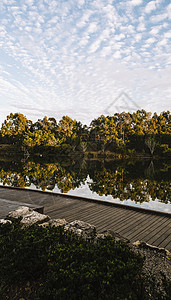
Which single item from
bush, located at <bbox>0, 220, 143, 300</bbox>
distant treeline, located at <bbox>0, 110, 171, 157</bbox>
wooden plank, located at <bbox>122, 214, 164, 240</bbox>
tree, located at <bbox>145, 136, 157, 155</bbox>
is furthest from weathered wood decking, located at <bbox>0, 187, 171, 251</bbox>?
tree, located at <bbox>145, 136, 157, 155</bbox>

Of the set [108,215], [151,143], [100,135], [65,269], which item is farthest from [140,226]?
[100,135]

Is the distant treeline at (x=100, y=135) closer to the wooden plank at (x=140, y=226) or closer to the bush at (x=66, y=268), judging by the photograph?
the wooden plank at (x=140, y=226)

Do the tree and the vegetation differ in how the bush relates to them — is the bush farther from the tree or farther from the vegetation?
the tree

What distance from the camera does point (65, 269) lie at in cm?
183

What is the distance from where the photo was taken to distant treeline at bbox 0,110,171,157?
34781 mm

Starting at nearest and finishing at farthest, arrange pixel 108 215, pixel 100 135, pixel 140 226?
pixel 140 226, pixel 108 215, pixel 100 135

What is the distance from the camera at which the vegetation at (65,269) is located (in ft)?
5.27

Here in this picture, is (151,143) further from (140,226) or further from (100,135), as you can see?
(140,226)

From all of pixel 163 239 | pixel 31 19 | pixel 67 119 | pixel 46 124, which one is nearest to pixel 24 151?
pixel 46 124

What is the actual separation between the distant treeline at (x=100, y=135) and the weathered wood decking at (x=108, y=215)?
2862cm

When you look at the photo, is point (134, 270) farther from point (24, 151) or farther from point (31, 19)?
point (24, 151)

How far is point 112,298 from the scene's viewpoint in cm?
148

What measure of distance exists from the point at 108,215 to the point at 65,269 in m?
3.35

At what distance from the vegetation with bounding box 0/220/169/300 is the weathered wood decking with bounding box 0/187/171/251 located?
5.69 feet
